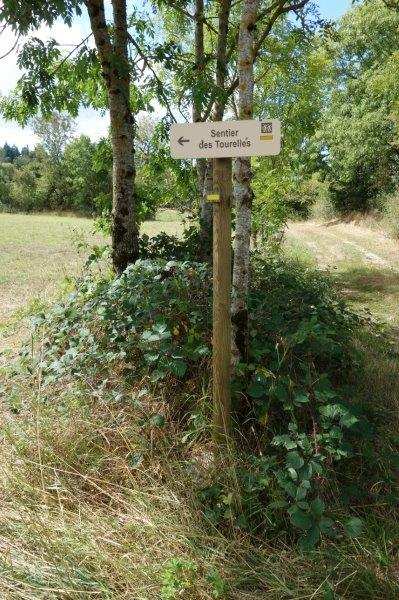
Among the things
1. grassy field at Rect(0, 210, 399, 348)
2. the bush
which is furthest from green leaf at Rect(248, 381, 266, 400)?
the bush

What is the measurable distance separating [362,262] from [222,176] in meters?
10.2

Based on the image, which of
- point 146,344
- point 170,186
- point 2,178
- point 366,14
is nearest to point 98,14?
point 170,186

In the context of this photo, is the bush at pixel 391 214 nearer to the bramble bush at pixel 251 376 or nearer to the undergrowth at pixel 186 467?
the bramble bush at pixel 251 376

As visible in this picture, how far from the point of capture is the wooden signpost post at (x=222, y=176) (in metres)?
2.44

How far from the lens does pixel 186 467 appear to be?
2.80 metres

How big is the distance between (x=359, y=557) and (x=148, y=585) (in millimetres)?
1054

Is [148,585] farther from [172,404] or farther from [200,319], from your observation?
[200,319]

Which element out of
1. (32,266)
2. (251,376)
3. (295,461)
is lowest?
(295,461)

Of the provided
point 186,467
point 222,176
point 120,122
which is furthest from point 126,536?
point 120,122

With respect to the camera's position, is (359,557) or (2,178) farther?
(2,178)

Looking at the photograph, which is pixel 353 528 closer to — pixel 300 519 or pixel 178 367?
pixel 300 519

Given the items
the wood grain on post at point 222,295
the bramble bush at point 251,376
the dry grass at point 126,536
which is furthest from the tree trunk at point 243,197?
the dry grass at point 126,536

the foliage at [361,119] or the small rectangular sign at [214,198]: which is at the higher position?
the foliage at [361,119]

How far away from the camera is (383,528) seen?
2.55m
